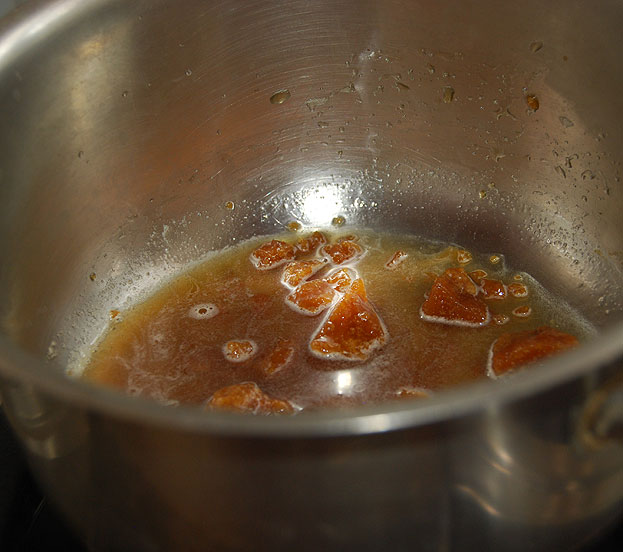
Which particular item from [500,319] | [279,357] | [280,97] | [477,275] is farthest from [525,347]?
[280,97]

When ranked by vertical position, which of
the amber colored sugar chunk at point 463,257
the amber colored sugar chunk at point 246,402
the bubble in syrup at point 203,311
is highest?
the amber colored sugar chunk at point 463,257

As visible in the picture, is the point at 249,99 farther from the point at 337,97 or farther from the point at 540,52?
the point at 540,52

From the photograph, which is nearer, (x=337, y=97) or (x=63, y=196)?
(x=63, y=196)

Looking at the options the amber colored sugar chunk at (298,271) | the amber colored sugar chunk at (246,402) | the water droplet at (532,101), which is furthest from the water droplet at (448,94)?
the amber colored sugar chunk at (246,402)

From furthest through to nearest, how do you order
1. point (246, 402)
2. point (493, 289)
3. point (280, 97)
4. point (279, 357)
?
1. point (280, 97)
2. point (493, 289)
3. point (279, 357)
4. point (246, 402)

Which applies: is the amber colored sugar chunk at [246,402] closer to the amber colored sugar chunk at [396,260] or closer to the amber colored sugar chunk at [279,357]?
the amber colored sugar chunk at [279,357]

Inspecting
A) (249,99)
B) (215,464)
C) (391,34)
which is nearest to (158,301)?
(249,99)

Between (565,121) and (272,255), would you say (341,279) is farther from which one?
(565,121)
